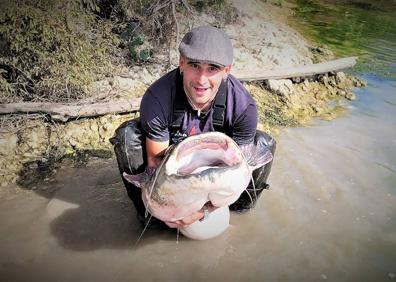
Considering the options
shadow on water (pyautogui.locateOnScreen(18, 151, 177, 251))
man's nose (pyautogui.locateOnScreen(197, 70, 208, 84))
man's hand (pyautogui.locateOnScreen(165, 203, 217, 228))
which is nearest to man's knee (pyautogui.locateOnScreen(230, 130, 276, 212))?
man's hand (pyautogui.locateOnScreen(165, 203, 217, 228))

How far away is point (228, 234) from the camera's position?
3.07m

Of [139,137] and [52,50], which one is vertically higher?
[52,50]

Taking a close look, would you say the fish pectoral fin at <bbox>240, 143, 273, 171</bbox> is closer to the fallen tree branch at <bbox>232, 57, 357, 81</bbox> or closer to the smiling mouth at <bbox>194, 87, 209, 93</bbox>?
the smiling mouth at <bbox>194, 87, 209, 93</bbox>

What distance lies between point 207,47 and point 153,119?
646 mm

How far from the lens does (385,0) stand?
16.8m

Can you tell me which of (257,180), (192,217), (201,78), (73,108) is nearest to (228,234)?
(257,180)

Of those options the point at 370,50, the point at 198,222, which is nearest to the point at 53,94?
the point at 198,222

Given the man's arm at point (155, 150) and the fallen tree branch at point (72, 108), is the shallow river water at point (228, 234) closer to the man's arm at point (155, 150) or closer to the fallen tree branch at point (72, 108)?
the fallen tree branch at point (72, 108)

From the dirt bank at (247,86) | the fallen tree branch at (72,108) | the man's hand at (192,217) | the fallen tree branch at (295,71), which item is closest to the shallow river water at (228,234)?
the dirt bank at (247,86)

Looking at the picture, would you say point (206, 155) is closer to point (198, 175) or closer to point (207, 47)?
point (198, 175)

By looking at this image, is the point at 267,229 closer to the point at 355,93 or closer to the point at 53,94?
the point at 53,94

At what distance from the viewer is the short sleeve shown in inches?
97.7

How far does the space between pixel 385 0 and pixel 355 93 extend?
13.6 m

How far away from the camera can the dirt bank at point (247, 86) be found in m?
3.83
